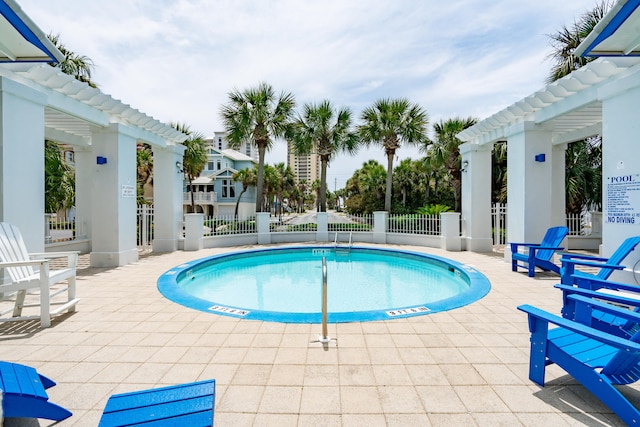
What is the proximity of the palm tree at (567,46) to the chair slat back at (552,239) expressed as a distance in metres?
8.76

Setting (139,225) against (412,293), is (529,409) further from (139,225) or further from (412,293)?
(139,225)

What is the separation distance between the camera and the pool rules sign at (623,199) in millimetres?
5551

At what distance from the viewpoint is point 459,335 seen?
407 cm

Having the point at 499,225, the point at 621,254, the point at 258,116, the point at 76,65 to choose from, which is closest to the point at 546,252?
the point at 621,254

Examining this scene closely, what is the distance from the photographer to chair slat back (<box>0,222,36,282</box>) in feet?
13.9

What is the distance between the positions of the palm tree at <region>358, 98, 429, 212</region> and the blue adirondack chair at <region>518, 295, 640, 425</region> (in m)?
14.3

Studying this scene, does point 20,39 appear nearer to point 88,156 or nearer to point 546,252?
point 88,156

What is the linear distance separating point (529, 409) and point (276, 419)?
6.57ft

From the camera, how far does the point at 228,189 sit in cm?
3619

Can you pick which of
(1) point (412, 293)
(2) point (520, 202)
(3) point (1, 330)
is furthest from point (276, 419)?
(2) point (520, 202)

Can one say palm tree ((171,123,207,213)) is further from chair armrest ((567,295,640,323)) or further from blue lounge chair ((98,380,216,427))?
chair armrest ((567,295,640,323))

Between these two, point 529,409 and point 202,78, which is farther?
point 202,78

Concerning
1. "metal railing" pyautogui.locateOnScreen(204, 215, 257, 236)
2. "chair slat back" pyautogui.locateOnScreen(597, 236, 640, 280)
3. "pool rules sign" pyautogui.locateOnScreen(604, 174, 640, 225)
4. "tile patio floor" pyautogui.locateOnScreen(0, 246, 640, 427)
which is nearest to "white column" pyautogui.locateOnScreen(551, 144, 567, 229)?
"pool rules sign" pyautogui.locateOnScreen(604, 174, 640, 225)

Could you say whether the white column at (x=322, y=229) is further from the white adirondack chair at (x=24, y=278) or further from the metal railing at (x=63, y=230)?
the white adirondack chair at (x=24, y=278)
